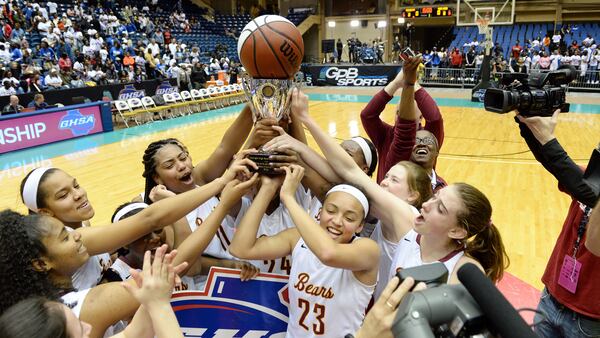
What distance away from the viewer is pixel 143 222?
1.86 metres

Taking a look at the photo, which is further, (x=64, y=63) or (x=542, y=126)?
(x=64, y=63)

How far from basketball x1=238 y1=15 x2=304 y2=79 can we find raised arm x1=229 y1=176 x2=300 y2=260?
0.64 meters

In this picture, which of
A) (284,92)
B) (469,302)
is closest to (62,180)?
(284,92)

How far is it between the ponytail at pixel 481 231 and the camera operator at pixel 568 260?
280 mm

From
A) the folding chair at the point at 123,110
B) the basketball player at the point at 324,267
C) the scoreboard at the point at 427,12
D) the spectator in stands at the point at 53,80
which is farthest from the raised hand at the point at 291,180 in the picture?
the scoreboard at the point at 427,12

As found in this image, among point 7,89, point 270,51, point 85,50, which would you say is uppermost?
point 85,50

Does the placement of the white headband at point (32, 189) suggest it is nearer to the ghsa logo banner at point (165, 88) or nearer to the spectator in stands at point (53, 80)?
the spectator in stands at point (53, 80)

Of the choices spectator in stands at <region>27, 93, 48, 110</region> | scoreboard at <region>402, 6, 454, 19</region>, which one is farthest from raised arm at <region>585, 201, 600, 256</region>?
scoreboard at <region>402, 6, 454, 19</region>

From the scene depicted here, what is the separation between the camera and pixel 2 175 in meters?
7.61

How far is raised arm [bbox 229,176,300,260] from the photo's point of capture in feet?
5.98

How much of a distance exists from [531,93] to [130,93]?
44.3ft

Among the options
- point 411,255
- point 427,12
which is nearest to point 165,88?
point 411,255

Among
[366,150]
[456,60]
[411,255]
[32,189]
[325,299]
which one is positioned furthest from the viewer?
[456,60]

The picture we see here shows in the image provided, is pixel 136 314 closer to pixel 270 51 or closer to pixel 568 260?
pixel 270 51
